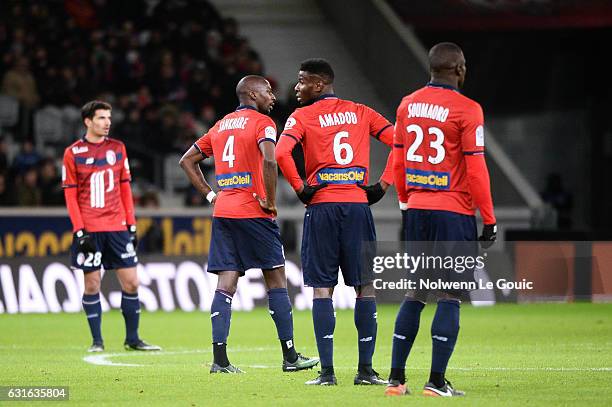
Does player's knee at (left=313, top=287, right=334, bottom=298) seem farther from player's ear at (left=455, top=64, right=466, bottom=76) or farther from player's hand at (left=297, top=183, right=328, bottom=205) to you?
player's ear at (left=455, top=64, right=466, bottom=76)

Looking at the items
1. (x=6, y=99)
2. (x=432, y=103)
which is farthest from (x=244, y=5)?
(x=432, y=103)

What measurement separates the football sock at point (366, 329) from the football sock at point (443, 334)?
922 mm

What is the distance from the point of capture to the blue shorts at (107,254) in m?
13.1

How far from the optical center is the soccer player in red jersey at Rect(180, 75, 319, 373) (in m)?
10.5

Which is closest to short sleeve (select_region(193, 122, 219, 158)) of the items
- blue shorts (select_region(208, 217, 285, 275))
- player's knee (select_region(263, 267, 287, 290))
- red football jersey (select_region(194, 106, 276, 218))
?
red football jersey (select_region(194, 106, 276, 218))

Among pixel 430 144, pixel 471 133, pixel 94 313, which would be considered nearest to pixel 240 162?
pixel 430 144

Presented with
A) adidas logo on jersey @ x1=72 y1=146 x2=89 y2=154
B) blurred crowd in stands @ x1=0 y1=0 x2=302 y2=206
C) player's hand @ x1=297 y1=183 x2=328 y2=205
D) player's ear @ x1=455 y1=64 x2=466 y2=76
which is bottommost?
player's hand @ x1=297 y1=183 x2=328 y2=205

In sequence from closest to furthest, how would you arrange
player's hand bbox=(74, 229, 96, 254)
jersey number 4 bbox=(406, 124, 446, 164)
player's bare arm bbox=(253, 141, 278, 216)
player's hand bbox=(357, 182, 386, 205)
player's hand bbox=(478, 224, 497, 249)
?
player's hand bbox=(478, 224, 497, 249), jersey number 4 bbox=(406, 124, 446, 164), player's hand bbox=(357, 182, 386, 205), player's bare arm bbox=(253, 141, 278, 216), player's hand bbox=(74, 229, 96, 254)

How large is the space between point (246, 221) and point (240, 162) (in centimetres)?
47

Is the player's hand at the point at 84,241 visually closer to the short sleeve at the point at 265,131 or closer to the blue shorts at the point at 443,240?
the short sleeve at the point at 265,131

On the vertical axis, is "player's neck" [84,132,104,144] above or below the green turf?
above

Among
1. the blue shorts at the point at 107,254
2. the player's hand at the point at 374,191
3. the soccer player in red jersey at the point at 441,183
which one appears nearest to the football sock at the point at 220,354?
the player's hand at the point at 374,191

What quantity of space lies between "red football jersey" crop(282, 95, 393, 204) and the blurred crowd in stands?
12.3 meters

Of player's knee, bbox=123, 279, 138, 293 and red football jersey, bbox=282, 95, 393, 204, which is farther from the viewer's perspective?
player's knee, bbox=123, 279, 138, 293
